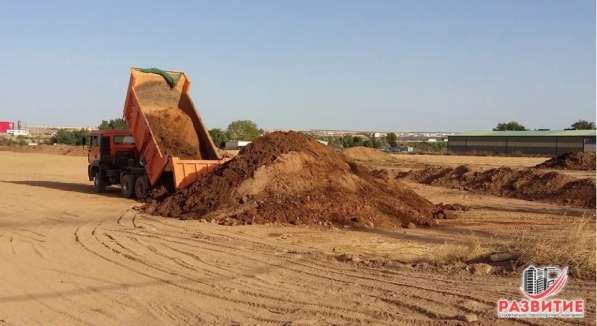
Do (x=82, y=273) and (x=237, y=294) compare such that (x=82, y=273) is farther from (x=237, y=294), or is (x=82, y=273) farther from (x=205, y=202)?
(x=205, y=202)

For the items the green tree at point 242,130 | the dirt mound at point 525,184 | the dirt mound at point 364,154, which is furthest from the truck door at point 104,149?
the green tree at point 242,130

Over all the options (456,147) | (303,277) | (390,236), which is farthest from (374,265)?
(456,147)

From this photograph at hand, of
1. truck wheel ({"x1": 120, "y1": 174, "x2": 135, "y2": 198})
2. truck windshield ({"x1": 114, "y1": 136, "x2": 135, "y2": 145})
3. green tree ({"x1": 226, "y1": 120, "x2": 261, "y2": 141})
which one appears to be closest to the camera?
→ truck wheel ({"x1": 120, "y1": 174, "x2": 135, "y2": 198})

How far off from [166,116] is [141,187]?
252 cm

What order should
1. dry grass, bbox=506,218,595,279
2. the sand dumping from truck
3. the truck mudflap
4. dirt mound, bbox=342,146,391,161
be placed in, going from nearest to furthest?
dry grass, bbox=506,218,595,279, the truck mudflap, the sand dumping from truck, dirt mound, bbox=342,146,391,161

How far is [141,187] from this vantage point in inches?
813

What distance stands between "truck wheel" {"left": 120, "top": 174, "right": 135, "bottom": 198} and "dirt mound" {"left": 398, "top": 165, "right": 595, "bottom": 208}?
13.3 meters

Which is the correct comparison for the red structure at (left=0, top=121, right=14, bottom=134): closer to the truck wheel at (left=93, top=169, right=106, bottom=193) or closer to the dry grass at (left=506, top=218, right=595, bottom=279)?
the truck wheel at (left=93, top=169, right=106, bottom=193)

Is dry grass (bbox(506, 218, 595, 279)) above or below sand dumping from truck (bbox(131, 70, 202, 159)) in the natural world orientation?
below

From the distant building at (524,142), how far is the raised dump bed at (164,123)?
2193 inches

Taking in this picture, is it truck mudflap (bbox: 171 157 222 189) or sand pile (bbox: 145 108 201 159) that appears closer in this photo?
truck mudflap (bbox: 171 157 222 189)

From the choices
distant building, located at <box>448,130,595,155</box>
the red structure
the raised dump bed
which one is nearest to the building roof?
distant building, located at <box>448,130,595,155</box>

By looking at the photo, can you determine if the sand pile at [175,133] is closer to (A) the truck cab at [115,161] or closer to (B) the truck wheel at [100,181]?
(A) the truck cab at [115,161]

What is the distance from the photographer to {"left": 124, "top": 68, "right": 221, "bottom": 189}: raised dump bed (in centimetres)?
1959
